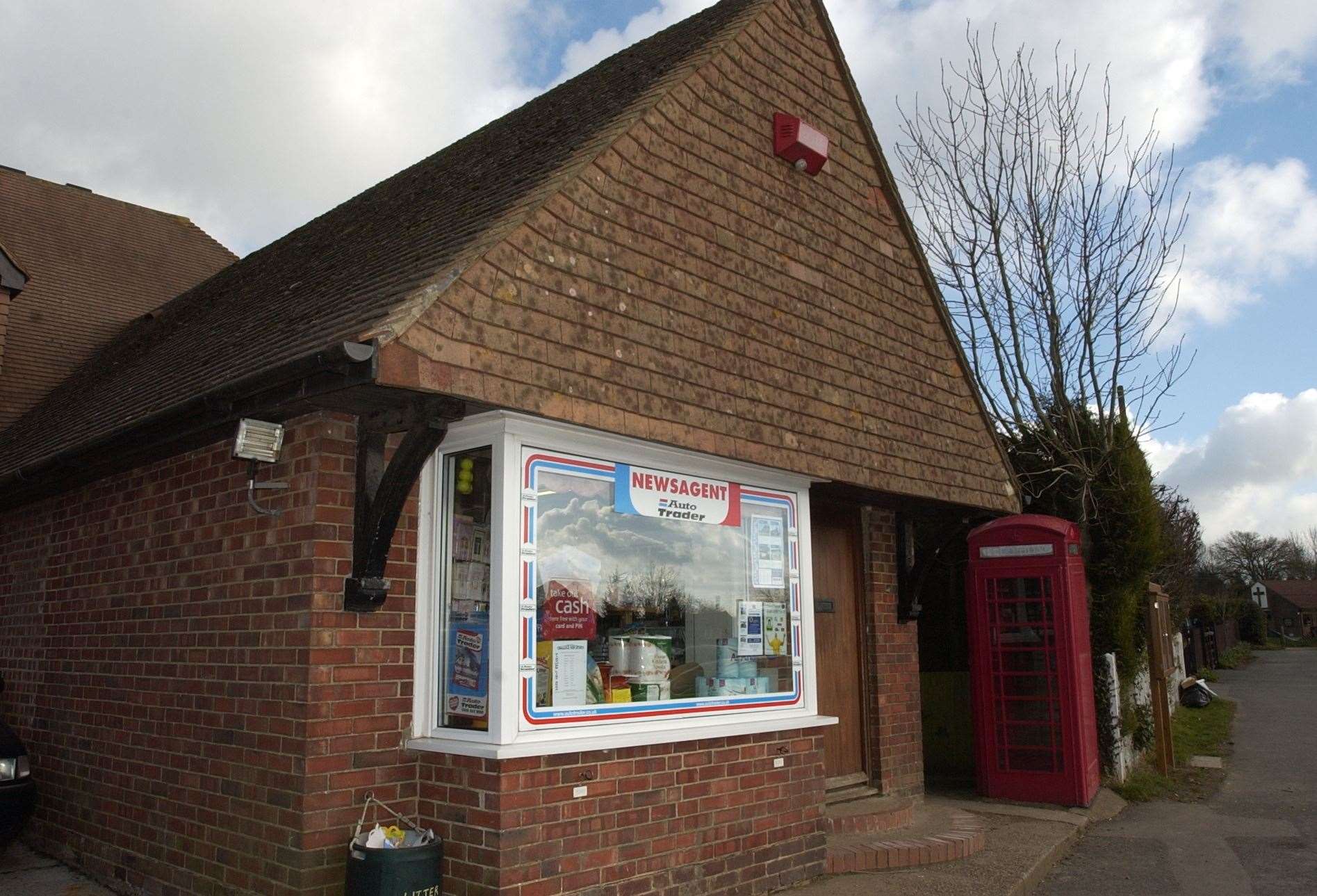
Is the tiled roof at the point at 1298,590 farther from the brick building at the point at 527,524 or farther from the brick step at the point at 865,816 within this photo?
the brick building at the point at 527,524

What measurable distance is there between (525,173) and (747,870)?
4546 millimetres

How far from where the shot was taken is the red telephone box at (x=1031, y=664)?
8.91 meters

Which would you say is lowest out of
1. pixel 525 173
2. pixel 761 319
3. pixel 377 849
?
pixel 377 849

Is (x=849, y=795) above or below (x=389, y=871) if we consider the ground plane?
below

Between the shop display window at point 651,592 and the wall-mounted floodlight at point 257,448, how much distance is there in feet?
4.19

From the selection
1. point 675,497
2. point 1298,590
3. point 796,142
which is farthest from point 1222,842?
point 1298,590

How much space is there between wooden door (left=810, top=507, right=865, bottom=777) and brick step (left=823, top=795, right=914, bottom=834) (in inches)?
14.3

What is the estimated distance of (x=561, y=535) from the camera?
18.3 ft

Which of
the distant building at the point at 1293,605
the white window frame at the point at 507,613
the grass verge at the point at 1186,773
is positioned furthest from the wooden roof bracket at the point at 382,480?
the distant building at the point at 1293,605

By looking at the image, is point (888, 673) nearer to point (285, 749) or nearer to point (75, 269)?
point (285, 749)

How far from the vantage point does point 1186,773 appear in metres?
11.3

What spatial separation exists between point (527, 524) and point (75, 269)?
1264cm

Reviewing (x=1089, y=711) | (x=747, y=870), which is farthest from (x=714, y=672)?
(x=1089, y=711)

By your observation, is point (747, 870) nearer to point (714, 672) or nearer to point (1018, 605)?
point (714, 672)
